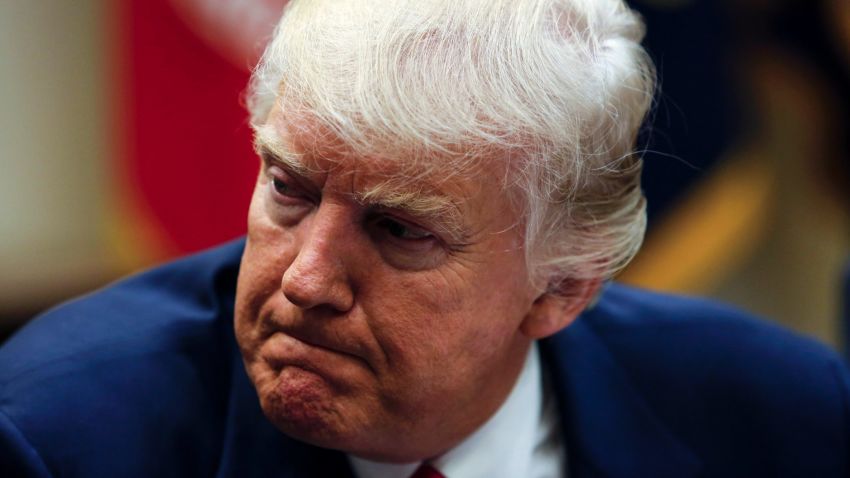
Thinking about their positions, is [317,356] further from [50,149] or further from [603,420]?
[50,149]

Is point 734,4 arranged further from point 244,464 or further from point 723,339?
point 244,464

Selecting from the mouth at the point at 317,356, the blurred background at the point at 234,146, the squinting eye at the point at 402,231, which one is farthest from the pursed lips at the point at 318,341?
the blurred background at the point at 234,146

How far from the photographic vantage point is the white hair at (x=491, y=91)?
1288 mm

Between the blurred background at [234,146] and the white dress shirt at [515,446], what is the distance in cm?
99

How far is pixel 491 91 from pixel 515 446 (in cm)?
63

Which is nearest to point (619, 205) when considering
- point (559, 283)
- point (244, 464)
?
point (559, 283)

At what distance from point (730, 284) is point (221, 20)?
6.84ft

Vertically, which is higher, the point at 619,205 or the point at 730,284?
the point at 619,205

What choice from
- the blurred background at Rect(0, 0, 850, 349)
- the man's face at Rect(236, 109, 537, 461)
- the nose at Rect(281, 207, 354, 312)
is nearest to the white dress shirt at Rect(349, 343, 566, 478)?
the man's face at Rect(236, 109, 537, 461)

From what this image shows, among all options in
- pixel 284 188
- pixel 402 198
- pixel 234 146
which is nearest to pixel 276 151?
pixel 284 188

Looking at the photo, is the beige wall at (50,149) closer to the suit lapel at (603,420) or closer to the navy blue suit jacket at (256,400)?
the navy blue suit jacket at (256,400)

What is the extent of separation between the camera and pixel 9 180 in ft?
12.9

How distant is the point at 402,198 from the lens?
4.28ft

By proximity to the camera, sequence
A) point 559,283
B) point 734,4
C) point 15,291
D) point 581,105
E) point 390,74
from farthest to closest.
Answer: point 15,291, point 734,4, point 559,283, point 581,105, point 390,74
